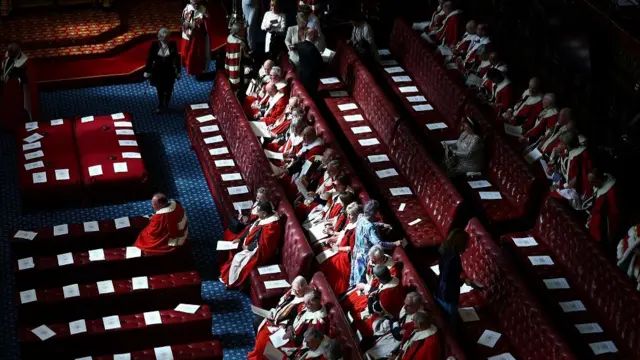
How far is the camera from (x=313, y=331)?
12.1 metres

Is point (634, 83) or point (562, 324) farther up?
point (634, 83)

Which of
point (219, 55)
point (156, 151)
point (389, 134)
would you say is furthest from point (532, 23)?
point (156, 151)

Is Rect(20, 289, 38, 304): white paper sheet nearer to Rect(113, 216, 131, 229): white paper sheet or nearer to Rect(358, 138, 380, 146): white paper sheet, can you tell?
Rect(113, 216, 131, 229): white paper sheet

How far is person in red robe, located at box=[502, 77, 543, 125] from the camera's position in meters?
16.4

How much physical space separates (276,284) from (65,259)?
8.61 feet

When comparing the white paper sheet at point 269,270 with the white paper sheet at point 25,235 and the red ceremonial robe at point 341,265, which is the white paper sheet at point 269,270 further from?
the white paper sheet at point 25,235

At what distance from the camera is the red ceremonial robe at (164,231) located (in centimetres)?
1427

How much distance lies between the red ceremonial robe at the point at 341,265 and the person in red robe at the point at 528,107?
151 inches

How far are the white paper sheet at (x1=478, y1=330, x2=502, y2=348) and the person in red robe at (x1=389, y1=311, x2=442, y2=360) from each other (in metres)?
0.86

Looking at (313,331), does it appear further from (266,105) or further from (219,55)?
(219,55)

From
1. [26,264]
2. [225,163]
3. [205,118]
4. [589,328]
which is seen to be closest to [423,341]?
[589,328]

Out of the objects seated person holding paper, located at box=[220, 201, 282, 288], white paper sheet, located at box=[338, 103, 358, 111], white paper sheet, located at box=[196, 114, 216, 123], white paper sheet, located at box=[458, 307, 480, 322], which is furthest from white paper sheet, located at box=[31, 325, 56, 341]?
white paper sheet, located at box=[338, 103, 358, 111]

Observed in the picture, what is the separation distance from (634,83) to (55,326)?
8.80 metres

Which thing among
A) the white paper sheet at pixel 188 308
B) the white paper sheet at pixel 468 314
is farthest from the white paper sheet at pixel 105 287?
the white paper sheet at pixel 468 314
